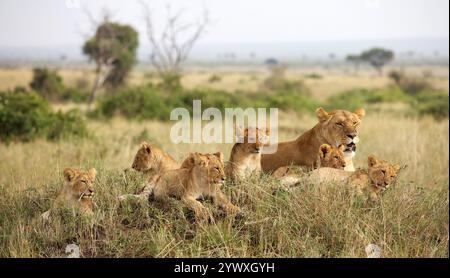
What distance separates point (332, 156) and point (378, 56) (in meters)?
73.3

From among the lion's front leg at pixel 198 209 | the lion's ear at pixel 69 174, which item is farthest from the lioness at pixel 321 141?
the lion's ear at pixel 69 174

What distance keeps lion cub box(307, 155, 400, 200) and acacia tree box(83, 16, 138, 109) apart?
2798cm

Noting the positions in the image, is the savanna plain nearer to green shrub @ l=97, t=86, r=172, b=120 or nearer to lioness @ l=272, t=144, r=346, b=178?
lioness @ l=272, t=144, r=346, b=178

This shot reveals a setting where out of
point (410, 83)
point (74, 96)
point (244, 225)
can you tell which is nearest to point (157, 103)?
point (74, 96)

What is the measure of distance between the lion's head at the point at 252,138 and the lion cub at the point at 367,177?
587mm

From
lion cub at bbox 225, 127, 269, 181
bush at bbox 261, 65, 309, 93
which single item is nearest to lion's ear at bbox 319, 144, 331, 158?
lion cub at bbox 225, 127, 269, 181

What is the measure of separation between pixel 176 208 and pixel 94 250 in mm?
763

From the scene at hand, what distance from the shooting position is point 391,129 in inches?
744

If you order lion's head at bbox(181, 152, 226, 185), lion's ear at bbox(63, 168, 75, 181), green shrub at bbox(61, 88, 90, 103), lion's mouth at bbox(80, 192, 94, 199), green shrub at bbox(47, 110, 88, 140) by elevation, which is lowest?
green shrub at bbox(61, 88, 90, 103)

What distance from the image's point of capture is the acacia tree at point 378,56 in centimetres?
7681

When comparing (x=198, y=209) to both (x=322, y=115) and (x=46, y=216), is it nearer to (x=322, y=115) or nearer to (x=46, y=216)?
(x=46, y=216)

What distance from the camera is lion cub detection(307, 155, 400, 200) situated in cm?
636

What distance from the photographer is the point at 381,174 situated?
20.8 ft
